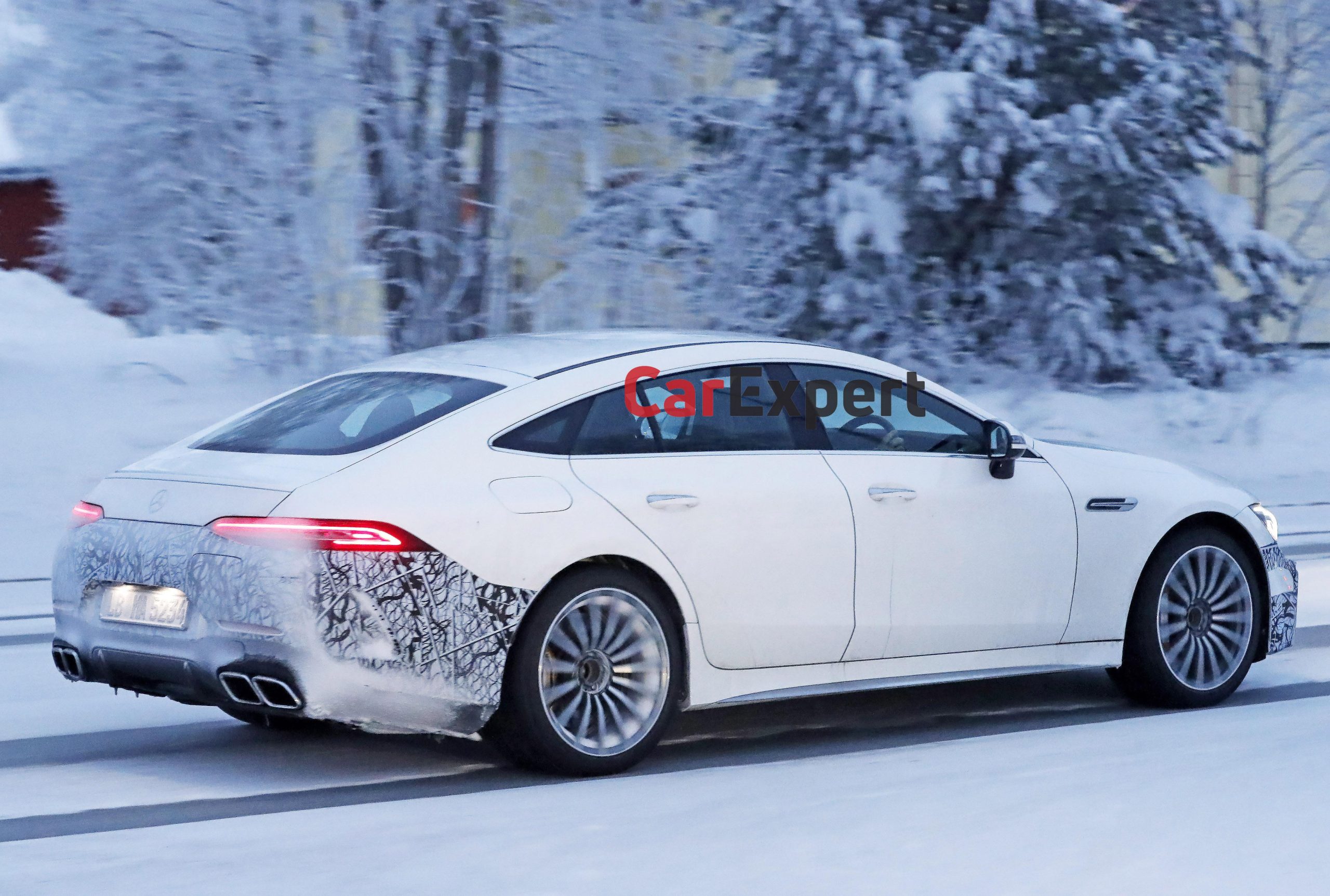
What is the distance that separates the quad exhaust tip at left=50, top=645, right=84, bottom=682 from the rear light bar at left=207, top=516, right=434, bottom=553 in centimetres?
85

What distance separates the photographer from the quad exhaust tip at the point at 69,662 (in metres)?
6.27

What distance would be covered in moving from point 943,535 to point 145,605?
2.83 m

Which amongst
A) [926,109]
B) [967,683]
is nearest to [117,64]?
[926,109]

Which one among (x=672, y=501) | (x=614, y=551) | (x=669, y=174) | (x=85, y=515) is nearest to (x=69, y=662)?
(x=85, y=515)

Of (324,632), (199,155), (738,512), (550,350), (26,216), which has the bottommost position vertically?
(324,632)

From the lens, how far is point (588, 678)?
20.4 ft

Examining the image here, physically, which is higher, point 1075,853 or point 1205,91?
point 1205,91

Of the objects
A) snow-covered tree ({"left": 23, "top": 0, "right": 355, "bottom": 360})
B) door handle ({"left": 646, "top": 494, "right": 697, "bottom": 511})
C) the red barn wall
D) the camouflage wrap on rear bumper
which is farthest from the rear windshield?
the red barn wall

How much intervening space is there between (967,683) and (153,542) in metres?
3.91

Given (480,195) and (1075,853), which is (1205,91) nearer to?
(480,195)

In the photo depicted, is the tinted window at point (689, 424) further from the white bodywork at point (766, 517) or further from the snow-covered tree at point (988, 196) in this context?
the snow-covered tree at point (988, 196)

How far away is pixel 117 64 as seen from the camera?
1477 centimetres

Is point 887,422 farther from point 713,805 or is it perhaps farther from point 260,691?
point 260,691

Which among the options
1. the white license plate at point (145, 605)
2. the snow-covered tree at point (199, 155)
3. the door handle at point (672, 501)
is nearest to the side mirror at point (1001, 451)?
the door handle at point (672, 501)
